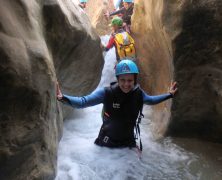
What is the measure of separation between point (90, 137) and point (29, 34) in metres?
3.24

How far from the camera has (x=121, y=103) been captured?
4.99 m

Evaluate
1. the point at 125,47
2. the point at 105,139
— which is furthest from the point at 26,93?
the point at 125,47

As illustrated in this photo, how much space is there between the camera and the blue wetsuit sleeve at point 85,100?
177 inches

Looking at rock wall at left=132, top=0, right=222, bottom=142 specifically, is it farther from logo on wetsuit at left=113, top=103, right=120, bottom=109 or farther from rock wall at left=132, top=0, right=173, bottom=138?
logo on wetsuit at left=113, top=103, right=120, bottom=109

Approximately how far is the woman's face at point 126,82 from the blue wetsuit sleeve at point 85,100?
Result: 0.29 m

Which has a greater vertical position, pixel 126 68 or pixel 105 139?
pixel 126 68

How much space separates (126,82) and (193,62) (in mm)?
1559

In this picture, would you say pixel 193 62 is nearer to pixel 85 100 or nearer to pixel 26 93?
pixel 85 100

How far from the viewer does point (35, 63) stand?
3570 millimetres

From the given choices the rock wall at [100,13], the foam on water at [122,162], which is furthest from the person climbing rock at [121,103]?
the rock wall at [100,13]

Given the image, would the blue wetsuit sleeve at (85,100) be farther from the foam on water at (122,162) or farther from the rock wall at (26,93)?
the foam on water at (122,162)

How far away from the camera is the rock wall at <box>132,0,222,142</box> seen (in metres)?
5.56

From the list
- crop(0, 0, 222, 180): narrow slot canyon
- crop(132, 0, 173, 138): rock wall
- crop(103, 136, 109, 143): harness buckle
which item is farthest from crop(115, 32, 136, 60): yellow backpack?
crop(103, 136, 109, 143): harness buckle

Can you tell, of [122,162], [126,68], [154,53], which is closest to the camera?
[126,68]
